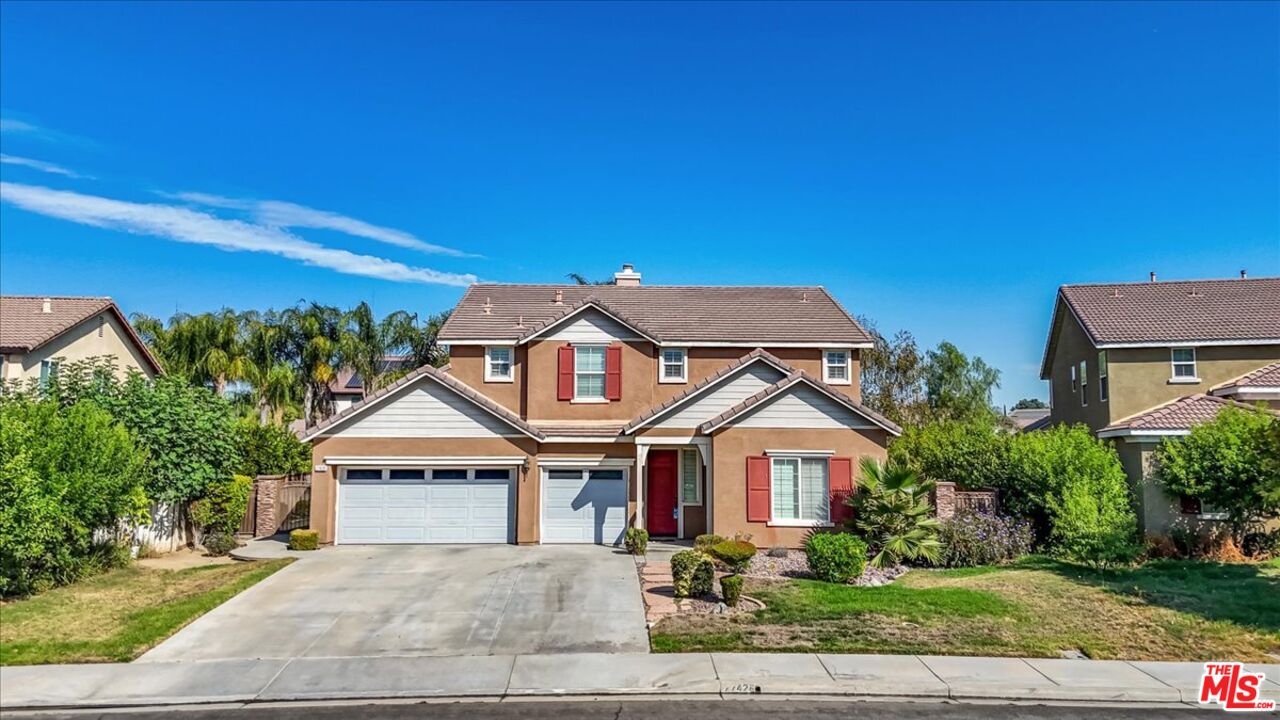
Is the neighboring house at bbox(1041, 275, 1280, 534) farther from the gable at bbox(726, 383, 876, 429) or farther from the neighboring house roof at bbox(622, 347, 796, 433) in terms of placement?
the neighboring house roof at bbox(622, 347, 796, 433)

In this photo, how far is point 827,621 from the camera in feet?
42.2

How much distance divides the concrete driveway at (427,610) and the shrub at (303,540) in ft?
2.58

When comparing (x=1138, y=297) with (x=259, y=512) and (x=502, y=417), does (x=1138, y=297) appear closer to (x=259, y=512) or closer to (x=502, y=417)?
(x=502, y=417)

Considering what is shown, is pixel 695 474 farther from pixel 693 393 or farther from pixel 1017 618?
pixel 1017 618

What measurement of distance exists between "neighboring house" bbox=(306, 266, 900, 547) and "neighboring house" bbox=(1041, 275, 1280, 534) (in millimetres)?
7183

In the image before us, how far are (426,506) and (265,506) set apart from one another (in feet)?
15.8

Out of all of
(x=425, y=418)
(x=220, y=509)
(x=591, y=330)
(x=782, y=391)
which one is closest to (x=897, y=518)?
(x=782, y=391)

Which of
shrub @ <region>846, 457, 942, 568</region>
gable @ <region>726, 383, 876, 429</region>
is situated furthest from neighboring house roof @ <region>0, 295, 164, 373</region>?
shrub @ <region>846, 457, 942, 568</region>

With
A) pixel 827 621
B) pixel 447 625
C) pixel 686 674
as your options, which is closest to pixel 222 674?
pixel 447 625

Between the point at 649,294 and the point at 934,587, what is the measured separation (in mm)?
15103

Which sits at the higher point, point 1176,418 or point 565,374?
point 565,374

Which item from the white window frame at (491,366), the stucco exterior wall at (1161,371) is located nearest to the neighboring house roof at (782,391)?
the white window frame at (491,366)

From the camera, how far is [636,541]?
19250 mm

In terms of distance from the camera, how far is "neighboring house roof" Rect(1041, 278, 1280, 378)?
24.1m
